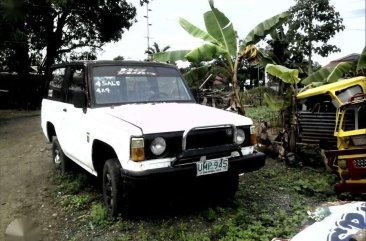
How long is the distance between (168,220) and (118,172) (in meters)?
0.89

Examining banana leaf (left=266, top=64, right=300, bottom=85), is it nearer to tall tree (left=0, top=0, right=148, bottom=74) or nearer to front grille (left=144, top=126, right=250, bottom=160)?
front grille (left=144, top=126, right=250, bottom=160)

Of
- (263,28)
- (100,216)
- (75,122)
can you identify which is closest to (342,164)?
(100,216)

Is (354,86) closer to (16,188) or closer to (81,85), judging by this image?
(81,85)

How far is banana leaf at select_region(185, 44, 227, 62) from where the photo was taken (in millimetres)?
7527

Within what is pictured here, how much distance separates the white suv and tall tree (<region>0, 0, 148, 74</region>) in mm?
15269

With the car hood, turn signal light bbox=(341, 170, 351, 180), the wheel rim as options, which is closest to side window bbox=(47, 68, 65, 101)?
the car hood

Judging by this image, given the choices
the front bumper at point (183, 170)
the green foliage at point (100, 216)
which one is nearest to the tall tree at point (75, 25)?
the green foliage at point (100, 216)

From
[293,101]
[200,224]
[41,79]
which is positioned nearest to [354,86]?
[293,101]

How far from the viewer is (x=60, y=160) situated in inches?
249

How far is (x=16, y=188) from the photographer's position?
6035mm

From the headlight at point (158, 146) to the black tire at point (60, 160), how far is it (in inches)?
116

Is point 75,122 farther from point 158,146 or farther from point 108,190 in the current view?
point 158,146

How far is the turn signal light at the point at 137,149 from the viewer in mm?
3656

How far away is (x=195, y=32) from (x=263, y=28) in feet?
5.24
